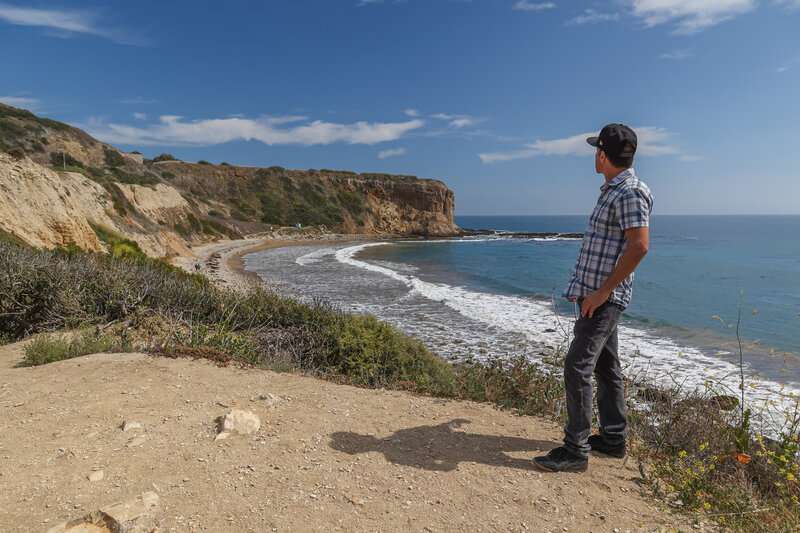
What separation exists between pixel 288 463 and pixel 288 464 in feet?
0.03

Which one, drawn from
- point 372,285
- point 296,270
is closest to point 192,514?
point 372,285

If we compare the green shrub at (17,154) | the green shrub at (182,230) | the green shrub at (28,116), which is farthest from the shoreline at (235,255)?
the green shrub at (28,116)

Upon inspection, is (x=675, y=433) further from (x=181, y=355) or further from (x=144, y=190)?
(x=144, y=190)

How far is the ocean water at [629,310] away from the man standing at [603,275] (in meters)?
0.72

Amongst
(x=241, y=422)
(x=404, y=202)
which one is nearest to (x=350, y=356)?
(x=241, y=422)

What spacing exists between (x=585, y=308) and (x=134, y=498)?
2.85 metres

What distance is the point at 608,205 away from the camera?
2.59 meters

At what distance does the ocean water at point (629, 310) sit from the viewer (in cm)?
927

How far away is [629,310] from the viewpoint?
50.9 feet

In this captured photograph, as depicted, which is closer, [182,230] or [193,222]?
[182,230]

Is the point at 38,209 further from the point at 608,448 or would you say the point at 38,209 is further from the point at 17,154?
the point at 608,448

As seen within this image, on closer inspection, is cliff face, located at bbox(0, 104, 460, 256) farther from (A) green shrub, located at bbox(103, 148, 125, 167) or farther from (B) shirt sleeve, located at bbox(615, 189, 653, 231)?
(B) shirt sleeve, located at bbox(615, 189, 653, 231)

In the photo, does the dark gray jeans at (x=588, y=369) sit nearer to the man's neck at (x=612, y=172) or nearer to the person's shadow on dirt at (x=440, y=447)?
the person's shadow on dirt at (x=440, y=447)

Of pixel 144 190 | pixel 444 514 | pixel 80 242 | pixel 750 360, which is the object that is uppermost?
pixel 144 190
